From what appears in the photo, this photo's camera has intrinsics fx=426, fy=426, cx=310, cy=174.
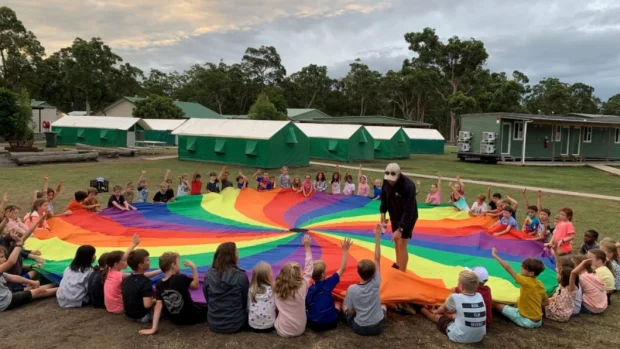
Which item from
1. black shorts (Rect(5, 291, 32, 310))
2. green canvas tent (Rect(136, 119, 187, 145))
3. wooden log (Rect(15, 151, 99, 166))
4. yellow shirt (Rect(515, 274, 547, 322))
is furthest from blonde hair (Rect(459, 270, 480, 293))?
green canvas tent (Rect(136, 119, 187, 145))

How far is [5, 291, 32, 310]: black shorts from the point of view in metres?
4.64

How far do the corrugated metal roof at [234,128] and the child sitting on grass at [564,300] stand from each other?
15.6 meters

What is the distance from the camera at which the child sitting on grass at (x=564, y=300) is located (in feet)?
14.9

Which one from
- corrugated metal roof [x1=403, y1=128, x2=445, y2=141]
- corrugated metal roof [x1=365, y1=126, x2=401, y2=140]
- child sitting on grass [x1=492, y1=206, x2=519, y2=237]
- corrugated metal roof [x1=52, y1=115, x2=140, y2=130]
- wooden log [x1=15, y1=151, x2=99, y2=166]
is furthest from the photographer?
corrugated metal roof [x1=403, y1=128, x2=445, y2=141]

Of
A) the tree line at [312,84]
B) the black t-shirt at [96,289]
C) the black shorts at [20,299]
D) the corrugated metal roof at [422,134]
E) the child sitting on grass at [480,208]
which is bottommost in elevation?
the black shorts at [20,299]

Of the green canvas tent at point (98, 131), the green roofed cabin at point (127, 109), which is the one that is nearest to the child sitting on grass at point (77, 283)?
the green canvas tent at point (98, 131)

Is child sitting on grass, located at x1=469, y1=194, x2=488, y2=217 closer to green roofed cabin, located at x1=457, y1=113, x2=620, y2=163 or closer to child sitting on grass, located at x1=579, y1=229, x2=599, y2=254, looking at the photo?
child sitting on grass, located at x1=579, y1=229, x2=599, y2=254

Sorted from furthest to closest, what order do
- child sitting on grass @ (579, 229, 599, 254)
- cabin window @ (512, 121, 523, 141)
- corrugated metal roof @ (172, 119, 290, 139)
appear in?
cabin window @ (512, 121, 523, 141) → corrugated metal roof @ (172, 119, 290, 139) → child sitting on grass @ (579, 229, 599, 254)

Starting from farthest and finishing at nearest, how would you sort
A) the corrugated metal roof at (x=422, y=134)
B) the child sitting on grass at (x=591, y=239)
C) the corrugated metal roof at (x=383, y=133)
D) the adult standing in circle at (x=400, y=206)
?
the corrugated metal roof at (x=422, y=134) → the corrugated metal roof at (x=383, y=133) → the child sitting on grass at (x=591, y=239) → the adult standing in circle at (x=400, y=206)

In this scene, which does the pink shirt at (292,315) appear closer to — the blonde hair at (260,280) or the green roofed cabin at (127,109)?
the blonde hair at (260,280)

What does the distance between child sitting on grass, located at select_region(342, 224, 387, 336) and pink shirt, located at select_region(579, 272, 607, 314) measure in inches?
97.4

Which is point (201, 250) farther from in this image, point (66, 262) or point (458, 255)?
point (458, 255)

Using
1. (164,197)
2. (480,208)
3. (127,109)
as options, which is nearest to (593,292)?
(480,208)

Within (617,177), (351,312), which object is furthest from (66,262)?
(617,177)
